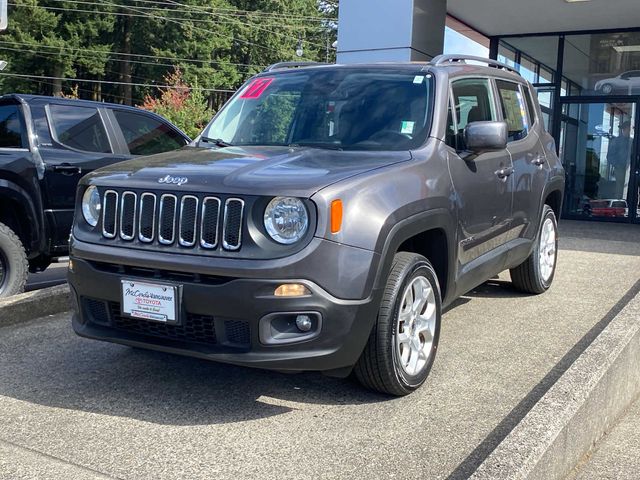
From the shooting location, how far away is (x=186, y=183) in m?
3.57

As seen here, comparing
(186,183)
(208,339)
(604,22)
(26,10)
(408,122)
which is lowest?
(208,339)

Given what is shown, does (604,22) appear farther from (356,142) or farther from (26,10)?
(26,10)

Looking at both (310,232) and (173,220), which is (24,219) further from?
(310,232)

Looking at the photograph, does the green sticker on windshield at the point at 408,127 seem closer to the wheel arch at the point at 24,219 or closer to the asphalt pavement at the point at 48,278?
the wheel arch at the point at 24,219

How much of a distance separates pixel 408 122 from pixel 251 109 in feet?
3.87

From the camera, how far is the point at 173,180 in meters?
3.62

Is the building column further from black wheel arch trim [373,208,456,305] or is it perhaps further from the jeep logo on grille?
the jeep logo on grille

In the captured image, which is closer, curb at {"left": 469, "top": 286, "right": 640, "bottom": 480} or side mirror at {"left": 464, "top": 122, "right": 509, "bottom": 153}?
curb at {"left": 469, "top": 286, "right": 640, "bottom": 480}

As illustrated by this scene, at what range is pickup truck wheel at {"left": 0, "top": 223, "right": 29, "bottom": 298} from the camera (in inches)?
225

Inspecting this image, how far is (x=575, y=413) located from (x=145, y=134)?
17.4 ft

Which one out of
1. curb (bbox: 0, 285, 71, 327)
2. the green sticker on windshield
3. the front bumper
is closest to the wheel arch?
curb (bbox: 0, 285, 71, 327)

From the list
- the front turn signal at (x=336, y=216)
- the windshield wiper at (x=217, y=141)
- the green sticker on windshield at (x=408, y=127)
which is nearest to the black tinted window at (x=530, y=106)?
the green sticker on windshield at (x=408, y=127)

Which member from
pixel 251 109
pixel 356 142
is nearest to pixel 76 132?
pixel 251 109

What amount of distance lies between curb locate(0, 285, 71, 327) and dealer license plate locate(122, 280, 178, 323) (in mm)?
2094
